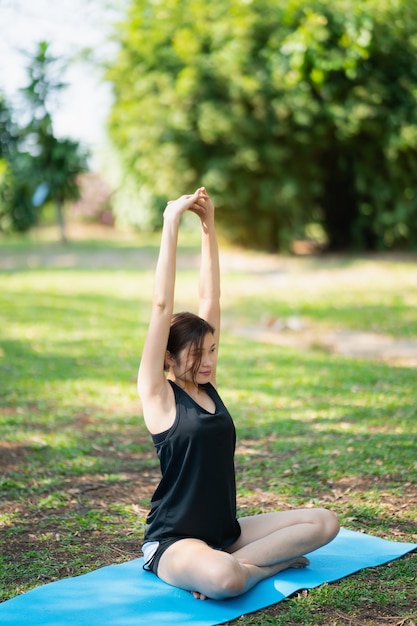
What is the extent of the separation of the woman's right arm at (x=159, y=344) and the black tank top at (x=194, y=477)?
0.22 feet

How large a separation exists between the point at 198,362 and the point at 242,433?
7.89ft

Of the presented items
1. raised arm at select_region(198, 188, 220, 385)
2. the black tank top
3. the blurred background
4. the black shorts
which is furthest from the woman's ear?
the blurred background

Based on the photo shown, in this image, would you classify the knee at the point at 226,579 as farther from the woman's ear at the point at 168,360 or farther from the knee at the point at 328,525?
the woman's ear at the point at 168,360

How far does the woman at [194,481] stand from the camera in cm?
291

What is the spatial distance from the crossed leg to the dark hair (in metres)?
0.67

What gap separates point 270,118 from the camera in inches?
614

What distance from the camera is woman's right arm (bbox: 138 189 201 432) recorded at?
3004mm

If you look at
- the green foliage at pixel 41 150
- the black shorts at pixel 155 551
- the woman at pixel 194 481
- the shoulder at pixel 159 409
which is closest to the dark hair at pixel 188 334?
the woman at pixel 194 481

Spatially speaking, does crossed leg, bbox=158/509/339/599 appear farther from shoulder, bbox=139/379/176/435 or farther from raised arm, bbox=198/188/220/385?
raised arm, bbox=198/188/220/385

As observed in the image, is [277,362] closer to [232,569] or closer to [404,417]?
[404,417]

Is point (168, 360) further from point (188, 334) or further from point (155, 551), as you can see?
point (155, 551)

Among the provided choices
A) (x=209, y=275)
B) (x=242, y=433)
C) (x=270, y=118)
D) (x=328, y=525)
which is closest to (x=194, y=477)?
(x=328, y=525)

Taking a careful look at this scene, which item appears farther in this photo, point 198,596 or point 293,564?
A: point 293,564

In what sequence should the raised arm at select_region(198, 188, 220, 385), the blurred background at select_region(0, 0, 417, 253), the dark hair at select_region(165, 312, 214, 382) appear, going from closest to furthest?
the dark hair at select_region(165, 312, 214, 382), the raised arm at select_region(198, 188, 220, 385), the blurred background at select_region(0, 0, 417, 253)
